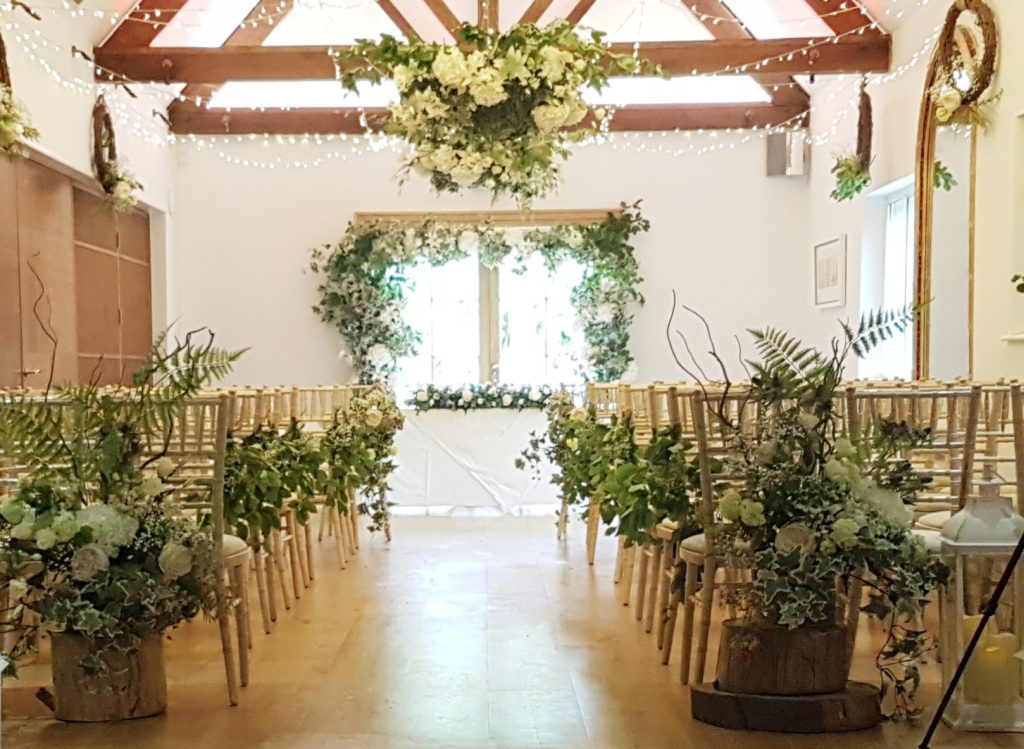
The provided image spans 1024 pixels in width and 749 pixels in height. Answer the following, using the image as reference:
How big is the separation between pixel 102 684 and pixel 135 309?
5926mm

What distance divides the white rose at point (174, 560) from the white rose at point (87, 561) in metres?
0.15

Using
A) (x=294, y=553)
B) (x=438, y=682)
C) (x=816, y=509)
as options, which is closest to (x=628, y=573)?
(x=294, y=553)

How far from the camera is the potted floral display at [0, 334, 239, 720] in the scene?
9.64 ft

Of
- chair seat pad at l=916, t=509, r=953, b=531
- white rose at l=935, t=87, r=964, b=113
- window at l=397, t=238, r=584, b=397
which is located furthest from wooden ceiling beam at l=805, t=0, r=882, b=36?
chair seat pad at l=916, t=509, r=953, b=531

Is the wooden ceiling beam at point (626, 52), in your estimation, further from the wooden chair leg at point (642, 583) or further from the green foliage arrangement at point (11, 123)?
the wooden chair leg at point (642, 583)

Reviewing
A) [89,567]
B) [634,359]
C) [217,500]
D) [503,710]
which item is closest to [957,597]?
[503,710]

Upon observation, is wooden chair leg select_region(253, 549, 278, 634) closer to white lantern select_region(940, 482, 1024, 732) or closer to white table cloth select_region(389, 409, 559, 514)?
white lantern select_region(940, 482, 1024, 732)

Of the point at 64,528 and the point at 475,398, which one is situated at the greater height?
the point at 475,398

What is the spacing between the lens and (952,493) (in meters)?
3.63

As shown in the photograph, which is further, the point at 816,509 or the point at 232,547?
the point at 232,547

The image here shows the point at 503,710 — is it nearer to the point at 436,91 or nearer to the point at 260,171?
the point at 436,91

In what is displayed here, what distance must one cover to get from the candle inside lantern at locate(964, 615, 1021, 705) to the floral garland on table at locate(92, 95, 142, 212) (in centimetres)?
634

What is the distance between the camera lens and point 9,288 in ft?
20.8

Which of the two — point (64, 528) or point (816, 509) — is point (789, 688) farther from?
point (64, 528)
